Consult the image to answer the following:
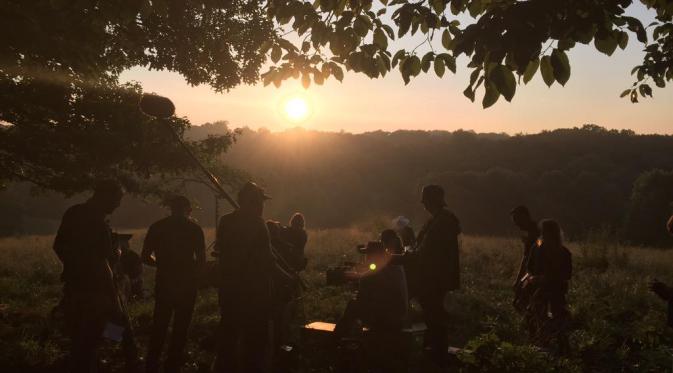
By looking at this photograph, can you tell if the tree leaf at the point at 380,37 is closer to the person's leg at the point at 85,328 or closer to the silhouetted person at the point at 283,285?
the silhouetted person at the point at 283,285

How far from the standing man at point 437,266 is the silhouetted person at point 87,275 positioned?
318cm

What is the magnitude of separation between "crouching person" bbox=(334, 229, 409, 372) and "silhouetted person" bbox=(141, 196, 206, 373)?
1754 mm

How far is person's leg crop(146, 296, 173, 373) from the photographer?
17.0ft

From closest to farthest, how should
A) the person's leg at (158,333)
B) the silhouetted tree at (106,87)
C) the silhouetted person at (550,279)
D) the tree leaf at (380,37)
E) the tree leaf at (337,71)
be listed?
1. the tree leaf at (380,37)
2. the tree leaf at (337,71)
3. the person's leg at (158,333)
4. the silhouetted person at (550,279)
5. the silhouetted tree at (106,87)

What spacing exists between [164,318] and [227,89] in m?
6.21

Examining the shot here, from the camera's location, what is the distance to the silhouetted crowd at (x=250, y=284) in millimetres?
4129

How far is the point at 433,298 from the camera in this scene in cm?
568

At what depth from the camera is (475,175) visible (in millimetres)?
64312

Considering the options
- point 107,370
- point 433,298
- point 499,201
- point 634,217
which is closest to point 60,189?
point 107,370

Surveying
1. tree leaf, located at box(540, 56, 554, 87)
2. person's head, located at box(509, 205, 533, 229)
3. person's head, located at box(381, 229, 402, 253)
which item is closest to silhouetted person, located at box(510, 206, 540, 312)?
person's head, located at box(509, 205, 533, 229)

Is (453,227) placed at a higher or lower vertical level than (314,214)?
higher

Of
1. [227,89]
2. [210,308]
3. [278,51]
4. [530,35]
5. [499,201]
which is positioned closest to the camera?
[530,35]

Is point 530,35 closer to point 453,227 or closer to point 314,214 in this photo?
point 453,227

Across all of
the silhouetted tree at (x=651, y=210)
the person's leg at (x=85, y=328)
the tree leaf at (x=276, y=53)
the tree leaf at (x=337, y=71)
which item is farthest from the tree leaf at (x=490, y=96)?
the silhouetted tree at (x=651, y=210)
